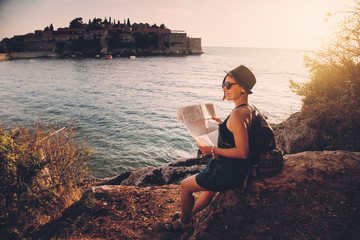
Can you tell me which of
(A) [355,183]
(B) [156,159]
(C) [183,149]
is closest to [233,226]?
(A) [355,183]

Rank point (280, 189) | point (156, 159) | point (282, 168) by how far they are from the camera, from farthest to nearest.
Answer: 1. point (156, 159)
2. point (282, 168)
3. point (280, 189)

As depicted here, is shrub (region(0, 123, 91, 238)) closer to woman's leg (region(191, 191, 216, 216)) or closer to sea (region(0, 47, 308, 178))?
woman's leg (region(191, 191, 216, 216))

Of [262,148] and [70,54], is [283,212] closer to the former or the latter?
[262,148]

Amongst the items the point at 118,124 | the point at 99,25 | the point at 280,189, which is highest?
the point at 99,25

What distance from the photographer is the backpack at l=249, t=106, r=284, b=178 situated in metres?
2.08

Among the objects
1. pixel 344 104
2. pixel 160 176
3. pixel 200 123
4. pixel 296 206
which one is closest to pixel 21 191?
pixel 160 176

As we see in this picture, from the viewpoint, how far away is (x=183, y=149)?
1245cm

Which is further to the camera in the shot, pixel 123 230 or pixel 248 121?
pixel 123 230

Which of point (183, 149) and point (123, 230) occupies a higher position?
point (123, 230)

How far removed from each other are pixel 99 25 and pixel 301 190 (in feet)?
434

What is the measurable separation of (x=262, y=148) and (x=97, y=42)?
119 metres

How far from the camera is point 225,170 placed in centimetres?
224

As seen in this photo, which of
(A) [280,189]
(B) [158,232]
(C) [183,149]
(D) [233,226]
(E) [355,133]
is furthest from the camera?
(C) [183,149]

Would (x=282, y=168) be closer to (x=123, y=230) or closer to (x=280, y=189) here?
(x=280, y=189)
